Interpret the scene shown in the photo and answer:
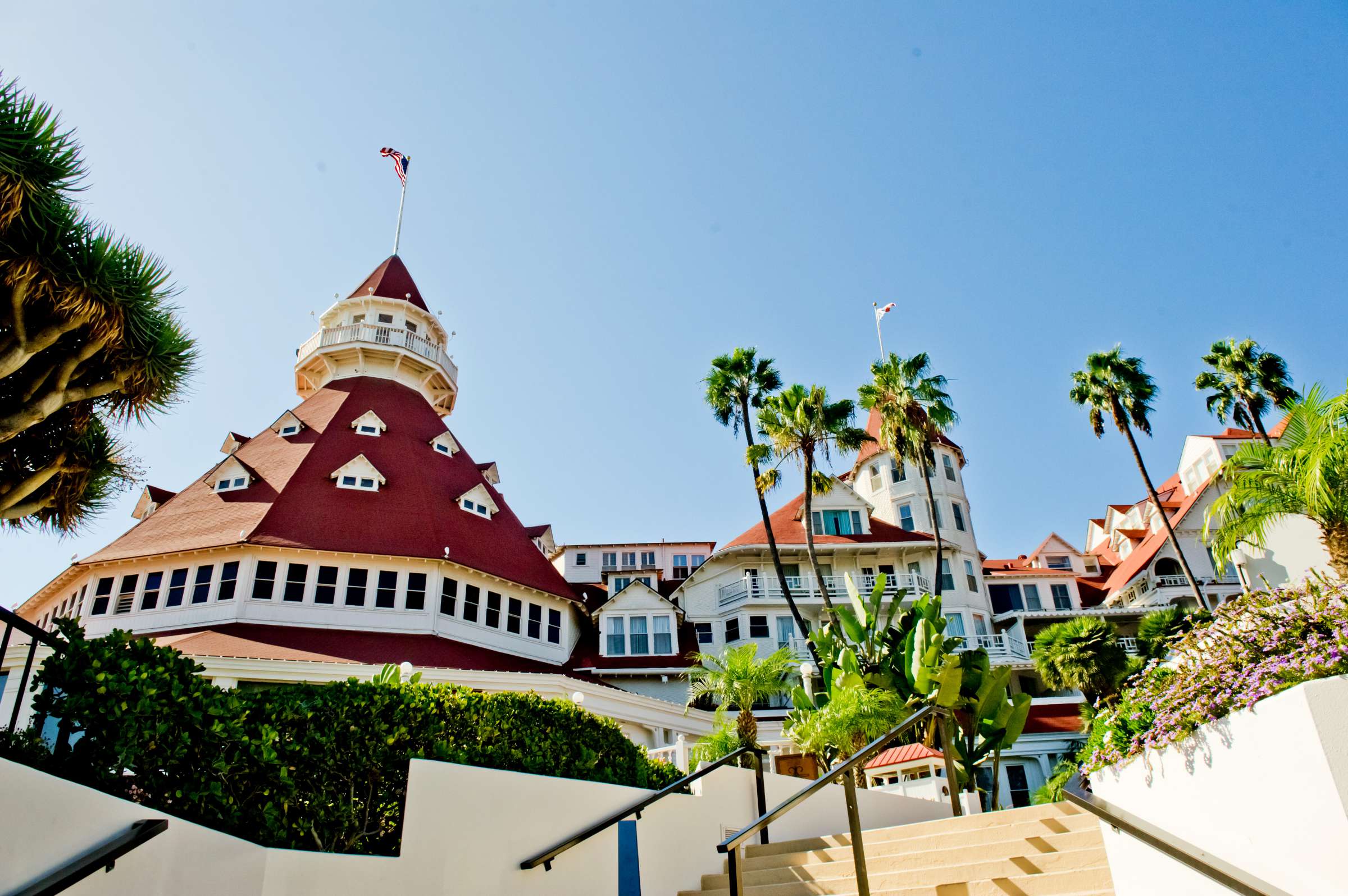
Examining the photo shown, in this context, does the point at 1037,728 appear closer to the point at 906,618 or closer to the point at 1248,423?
the point at 906,618

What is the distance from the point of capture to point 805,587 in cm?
3862

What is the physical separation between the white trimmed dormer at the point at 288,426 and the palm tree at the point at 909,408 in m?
21.8

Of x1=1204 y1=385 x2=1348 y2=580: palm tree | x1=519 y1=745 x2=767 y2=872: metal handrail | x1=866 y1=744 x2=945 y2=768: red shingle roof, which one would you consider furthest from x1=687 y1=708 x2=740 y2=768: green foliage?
x1=1204 y1=385 x2=1348 y2=580: palm tree

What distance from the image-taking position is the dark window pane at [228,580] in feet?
83.8

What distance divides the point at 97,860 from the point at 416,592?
23.3 metres

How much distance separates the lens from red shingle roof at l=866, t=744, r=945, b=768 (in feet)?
67.3

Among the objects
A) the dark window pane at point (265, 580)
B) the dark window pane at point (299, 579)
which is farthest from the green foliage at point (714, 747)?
the dark window pane at point (265, 580)

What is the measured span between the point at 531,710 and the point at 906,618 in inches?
758

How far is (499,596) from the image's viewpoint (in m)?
29.7

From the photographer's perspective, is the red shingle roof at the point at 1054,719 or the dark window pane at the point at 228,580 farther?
the red shingle roof at the point at 1054,719

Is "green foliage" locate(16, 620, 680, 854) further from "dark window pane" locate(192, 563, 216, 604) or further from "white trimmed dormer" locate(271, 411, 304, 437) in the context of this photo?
"white trimmed dormer" locate(271, 411, 304, 437)

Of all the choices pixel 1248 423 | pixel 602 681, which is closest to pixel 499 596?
pixel 602 681

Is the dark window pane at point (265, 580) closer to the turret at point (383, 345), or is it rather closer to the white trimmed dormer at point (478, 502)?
the white trimmed dormer at point (478, 502)

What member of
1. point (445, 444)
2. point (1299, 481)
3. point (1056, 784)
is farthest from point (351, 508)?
point (1299, 481)
